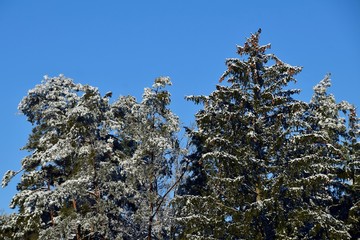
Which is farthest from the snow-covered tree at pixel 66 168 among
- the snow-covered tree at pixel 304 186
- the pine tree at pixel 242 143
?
the snow-covered tree at pixel 304 186

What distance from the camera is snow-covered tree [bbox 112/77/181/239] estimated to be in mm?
21344

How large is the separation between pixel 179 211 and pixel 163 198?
916mm

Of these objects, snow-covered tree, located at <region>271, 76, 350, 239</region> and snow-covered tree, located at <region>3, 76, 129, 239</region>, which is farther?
snow-covered tree, located at <region>3, 76, 129, 239</region>

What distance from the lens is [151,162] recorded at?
22453 millimetres

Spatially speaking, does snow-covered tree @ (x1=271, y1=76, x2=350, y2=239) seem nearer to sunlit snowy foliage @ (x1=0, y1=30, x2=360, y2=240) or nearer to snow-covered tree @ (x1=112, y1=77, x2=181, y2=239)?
sunlit snowy foliage @ (x1=0, y1=30, x2=360, y2=240)

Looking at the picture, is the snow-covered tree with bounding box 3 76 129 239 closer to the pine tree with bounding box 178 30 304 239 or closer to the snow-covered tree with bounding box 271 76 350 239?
the pine tree with bounding box 178 30 304 239

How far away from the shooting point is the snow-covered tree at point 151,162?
70.0ft

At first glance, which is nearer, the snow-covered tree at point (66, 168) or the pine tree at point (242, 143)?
the pine tree at point (242, 143)

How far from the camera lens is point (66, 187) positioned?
23750 millimetres

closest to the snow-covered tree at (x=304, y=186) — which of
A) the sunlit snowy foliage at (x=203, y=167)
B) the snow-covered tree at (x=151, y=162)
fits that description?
the sunlit snowy foliage at (x=203, y=167)

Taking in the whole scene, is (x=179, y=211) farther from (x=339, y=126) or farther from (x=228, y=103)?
(x=339, y=126)

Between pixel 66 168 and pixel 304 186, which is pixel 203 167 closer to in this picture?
pixel 304 186

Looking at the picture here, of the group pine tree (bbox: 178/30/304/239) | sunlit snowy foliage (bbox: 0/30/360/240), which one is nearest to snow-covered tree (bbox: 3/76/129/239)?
sunlit snowy foliage (bbox: 0/30/360/240)

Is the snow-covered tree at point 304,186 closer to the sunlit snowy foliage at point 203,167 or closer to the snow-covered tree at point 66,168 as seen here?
the sunlit snowy foliage at point 203,167
